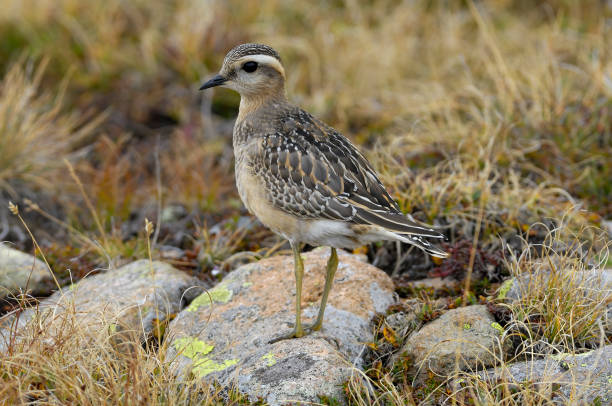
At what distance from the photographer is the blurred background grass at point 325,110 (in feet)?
22.7

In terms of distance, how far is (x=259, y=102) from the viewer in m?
5.86

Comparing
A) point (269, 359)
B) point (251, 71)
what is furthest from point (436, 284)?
point (251, 71)

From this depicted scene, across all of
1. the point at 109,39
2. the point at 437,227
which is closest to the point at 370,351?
the point at 437,227

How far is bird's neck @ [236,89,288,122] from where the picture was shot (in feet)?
19.1

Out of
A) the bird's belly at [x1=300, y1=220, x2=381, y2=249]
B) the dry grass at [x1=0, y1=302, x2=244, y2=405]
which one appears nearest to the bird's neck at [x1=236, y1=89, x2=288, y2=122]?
the bird's belly at [x1=300, y1=220, x2=381, y2=249]

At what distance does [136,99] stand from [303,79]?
7.94 ft

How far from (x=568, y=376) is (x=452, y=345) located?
2.47ft

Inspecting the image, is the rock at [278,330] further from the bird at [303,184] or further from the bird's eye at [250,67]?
the bird's eye at [250,67]

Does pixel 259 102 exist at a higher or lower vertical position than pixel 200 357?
higher

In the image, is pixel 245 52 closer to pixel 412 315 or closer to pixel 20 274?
pixel 412 315

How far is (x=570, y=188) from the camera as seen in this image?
7.32 meters

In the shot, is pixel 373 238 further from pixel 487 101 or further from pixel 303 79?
pixel 303 79

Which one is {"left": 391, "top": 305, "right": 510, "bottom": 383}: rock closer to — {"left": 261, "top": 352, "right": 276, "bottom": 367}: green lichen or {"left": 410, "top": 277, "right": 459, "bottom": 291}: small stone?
{"left": 410, "top": 277, "right": 459, "bottom": 291}: small stone

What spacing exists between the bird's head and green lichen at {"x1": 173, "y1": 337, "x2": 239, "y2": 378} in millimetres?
2018
